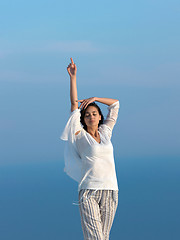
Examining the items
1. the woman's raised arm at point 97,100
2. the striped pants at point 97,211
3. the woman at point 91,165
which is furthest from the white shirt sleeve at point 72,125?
the striped pants at point 97,211

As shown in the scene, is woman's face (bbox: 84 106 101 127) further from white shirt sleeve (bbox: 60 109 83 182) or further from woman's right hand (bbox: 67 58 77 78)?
woman's right hand (bbox: 67 58 77 78)

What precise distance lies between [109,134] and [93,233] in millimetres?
1033

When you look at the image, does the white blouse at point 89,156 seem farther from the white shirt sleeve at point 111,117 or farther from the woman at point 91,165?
the white shirt sleeve at point 111,117

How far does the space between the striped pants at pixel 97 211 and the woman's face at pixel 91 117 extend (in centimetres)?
67

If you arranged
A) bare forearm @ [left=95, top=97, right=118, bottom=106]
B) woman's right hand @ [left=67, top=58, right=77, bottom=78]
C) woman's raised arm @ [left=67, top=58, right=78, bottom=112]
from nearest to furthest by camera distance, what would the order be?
woman's raised arm @ [left=67, top=58, right=78, bottom=112] < woman's right hand @ [left=67, top=58, right=77, bottom=78] < bare forearm @ [left=95, top=97, right=118, bottom=106]

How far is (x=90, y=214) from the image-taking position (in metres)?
4.07

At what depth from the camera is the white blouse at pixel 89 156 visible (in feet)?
13.6

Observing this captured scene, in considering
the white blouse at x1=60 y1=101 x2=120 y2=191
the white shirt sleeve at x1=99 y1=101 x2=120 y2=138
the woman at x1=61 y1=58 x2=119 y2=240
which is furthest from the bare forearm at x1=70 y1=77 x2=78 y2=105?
the white shirt sleeve at x1=99 y1=101 x2=120 y2=138

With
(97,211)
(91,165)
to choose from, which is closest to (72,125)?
(91,165)

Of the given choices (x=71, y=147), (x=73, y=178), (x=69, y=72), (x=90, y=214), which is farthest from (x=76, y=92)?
(x=90, y=214)

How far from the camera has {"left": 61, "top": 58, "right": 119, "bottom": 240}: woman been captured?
411 centimetres

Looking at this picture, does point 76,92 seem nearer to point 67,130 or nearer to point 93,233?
point 67,130

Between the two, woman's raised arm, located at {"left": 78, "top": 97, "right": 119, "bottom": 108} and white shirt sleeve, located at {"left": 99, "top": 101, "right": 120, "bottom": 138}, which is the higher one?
woman's raised arm, located at {"left": 78, "top": 97, "right": 119, "bottom": 108}

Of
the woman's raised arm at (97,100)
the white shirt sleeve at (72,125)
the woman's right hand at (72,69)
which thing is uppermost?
the woman's right hand at (72,69)
